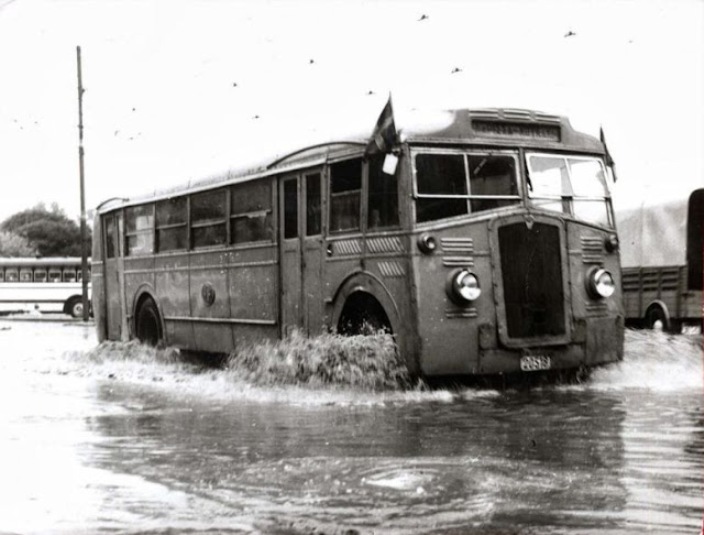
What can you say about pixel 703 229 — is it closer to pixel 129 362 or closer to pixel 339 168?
pixel 339 168

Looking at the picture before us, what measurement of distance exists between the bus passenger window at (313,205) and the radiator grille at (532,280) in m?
2.09

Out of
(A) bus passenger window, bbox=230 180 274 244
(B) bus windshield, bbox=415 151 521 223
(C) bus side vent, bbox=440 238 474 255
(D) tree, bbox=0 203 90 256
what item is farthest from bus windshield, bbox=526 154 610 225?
(D) tree, bbox=0 203 90 256

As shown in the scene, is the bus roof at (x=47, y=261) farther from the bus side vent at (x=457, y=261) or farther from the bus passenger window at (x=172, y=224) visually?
the bus side vent at (x=457, y=261)

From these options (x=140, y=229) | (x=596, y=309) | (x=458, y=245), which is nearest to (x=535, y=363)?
(x=596, y=309)

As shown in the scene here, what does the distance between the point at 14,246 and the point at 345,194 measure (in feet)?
124

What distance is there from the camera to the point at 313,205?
11.1 meters

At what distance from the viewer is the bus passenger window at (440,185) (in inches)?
377

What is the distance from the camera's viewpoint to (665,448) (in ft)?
22.2

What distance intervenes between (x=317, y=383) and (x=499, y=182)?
2.59 metres

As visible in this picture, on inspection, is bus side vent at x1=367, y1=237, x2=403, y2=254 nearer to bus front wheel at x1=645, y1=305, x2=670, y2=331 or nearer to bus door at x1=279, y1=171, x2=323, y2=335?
bus door at x1=279, y1=171, x2=323, y2=335

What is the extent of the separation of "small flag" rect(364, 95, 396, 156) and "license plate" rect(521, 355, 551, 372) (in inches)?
90.3

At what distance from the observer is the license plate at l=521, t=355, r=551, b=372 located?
31.9ft

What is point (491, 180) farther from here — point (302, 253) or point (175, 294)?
point (175, 294)

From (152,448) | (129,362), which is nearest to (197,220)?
(129,362)
